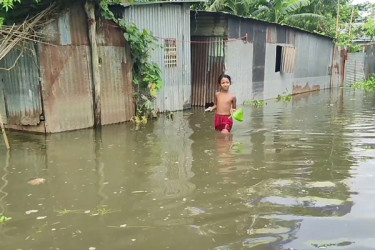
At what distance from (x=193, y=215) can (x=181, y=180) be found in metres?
1.20

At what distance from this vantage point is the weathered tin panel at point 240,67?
13308 mm

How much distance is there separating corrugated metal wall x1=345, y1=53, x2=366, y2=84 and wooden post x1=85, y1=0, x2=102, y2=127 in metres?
20.4

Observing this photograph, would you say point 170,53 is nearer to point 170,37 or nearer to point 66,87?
point 170,37

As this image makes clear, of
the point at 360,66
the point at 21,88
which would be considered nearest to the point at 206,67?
the point at 21,88

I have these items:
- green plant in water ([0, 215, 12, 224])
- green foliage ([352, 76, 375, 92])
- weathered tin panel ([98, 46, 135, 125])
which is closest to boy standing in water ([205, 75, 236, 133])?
weathered tin panel ([98, 46, 135, 125])

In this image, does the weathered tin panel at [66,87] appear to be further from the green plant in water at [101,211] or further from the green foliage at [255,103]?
the green foliage at [255,103]

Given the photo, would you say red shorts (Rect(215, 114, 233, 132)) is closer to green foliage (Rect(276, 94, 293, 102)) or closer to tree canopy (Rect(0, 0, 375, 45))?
tree canopy (Rect(0, 0, 375, 45))

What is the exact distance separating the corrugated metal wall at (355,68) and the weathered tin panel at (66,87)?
2066 cm

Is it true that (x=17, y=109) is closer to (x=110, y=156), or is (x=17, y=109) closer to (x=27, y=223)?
(x=110, y=156)

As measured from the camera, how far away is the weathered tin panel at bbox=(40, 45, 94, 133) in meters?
8.18

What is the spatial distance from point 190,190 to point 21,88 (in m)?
5.54

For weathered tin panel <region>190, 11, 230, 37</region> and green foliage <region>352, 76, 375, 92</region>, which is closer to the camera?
weathered tin panel <region>190, 11, 230, 37</region>

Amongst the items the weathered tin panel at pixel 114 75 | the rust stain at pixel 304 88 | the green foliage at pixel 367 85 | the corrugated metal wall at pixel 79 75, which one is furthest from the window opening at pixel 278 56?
the corrugated metal wall at pixel 79 75

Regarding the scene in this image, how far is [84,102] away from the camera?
8961mm
